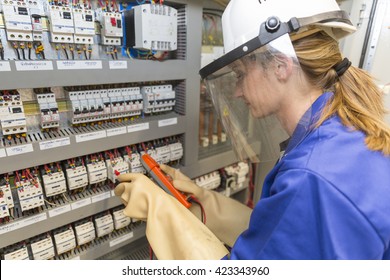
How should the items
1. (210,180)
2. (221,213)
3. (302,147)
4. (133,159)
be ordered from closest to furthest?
(302,147)
(221,213)
(133,159)
(210,180)

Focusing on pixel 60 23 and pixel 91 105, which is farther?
pixel 91 105

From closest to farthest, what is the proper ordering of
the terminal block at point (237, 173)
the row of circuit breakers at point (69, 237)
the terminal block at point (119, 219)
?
1. the row of circuit breakers at point (69, 237)
2. the terminal block at point (119, 219)
3. the terminal block at point (237, 173)

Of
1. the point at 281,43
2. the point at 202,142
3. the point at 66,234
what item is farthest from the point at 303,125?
the point at 66,234

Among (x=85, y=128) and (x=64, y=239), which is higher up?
(x=85, y=128)

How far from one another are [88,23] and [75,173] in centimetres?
65

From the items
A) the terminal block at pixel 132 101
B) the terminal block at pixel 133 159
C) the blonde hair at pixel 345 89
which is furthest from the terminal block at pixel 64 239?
the blonde hair at pixel 345 89

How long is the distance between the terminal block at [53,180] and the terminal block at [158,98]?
19.8 inches

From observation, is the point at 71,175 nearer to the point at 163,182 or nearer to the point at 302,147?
the point at 163,182

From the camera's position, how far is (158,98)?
137 cm

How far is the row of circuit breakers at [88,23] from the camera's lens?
943 mm

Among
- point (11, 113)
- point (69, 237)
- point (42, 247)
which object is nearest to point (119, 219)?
point (69, 237)

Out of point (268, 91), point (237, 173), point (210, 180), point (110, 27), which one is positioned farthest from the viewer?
point (237, 173)

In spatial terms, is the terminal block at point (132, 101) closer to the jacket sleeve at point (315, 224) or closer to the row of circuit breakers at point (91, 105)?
the row of circuit breakers at point (91, 105)

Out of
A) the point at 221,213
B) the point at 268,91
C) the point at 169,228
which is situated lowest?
the point at 221,213
